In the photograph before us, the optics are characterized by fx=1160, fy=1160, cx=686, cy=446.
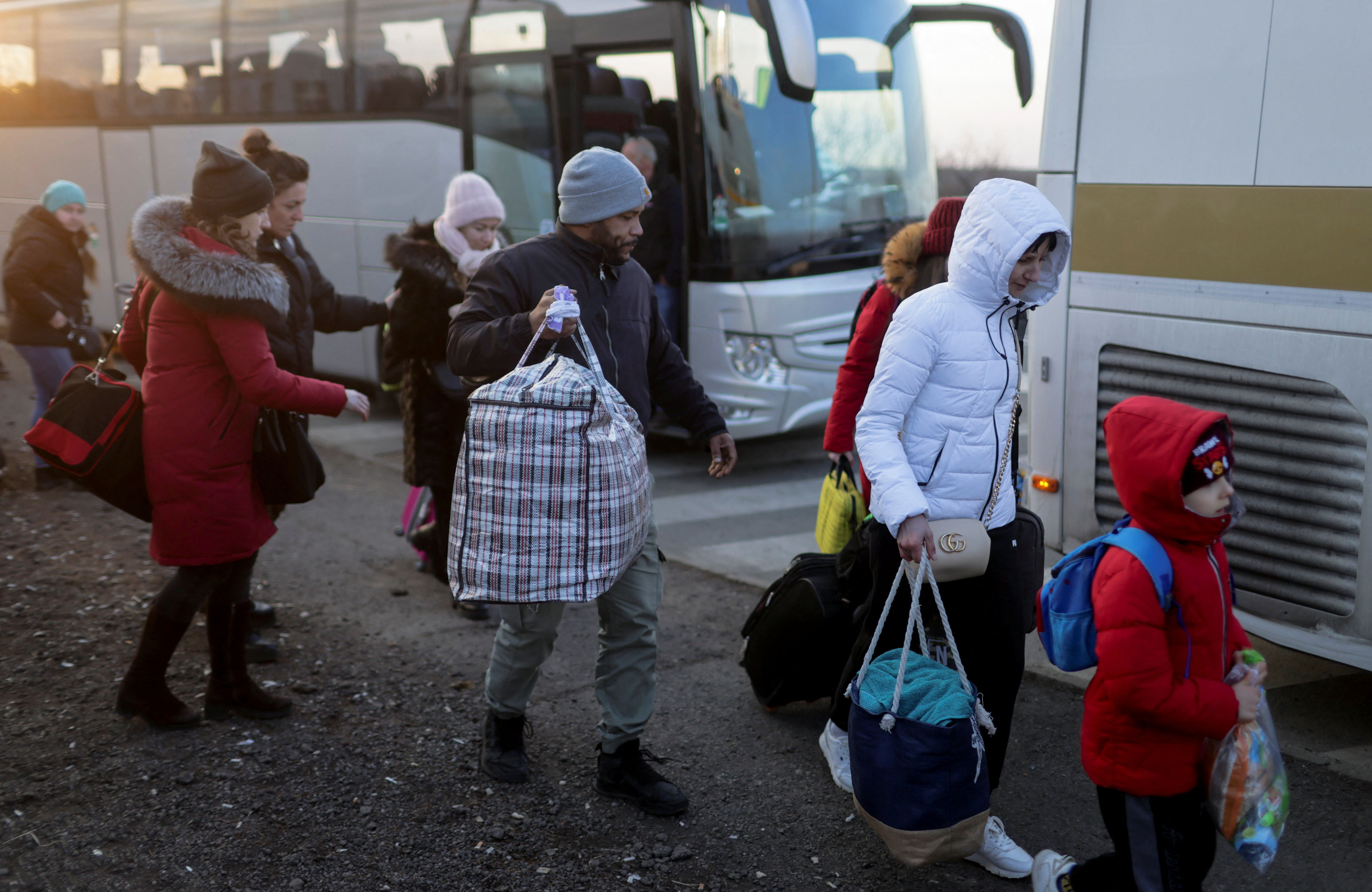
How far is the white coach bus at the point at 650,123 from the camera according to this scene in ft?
25.9

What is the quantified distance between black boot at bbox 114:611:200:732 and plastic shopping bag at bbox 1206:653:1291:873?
306 cm

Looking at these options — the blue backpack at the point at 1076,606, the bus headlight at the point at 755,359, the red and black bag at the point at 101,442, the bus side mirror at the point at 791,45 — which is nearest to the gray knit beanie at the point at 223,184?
the red and black bag at the point at 101,442

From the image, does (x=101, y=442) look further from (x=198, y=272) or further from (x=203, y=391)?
(x=198, y=272)

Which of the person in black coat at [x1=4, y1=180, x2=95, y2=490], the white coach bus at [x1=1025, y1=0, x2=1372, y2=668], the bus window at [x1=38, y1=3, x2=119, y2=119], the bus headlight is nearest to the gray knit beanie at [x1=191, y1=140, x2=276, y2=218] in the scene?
the white coach bus at [x1=1025, y1=0, x2=1372, y2=668]

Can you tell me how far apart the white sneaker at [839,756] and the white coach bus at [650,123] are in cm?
457

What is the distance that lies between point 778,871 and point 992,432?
1307 mm

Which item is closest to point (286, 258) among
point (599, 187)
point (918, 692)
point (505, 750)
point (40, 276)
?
point (599, 187)

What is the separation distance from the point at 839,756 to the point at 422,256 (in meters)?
2.73

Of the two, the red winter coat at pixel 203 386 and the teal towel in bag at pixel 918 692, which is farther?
the red winter coat at pixel 203 386

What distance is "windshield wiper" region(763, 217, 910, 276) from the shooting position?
8062 mm

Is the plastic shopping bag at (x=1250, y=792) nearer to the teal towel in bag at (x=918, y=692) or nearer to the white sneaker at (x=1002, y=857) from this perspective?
the teal towel in bag at (x=918, y=692)

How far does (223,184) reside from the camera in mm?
3664

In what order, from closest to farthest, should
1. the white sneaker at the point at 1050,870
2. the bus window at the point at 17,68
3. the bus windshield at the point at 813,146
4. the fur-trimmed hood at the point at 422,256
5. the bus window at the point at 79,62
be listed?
the white sneaker at the point at 1050,870 → the fur-trimmed hood at the point at 422,256 → the bus windshield at the point at 813,146 → the bus window at the point at 79,62 → the bus window at the point at 17,68

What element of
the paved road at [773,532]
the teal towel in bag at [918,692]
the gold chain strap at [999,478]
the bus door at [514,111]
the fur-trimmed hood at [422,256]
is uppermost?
the bus door at [514,111]
